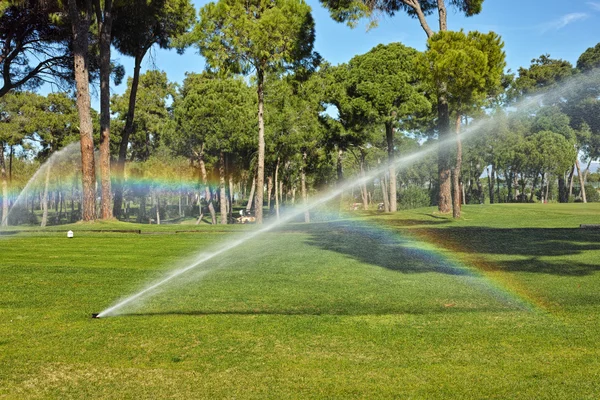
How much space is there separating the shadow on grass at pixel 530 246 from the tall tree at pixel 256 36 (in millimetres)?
15773

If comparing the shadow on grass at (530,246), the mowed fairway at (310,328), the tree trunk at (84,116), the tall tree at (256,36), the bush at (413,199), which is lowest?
the mowed fairway at (310,328)

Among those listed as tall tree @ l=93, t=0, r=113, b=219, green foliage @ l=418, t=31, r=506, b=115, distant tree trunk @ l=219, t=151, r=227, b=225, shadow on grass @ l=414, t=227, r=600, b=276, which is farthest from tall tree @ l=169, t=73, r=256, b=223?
shadow on grass @ l=414, t=227, r=600, b=276

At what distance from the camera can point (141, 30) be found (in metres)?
34.9

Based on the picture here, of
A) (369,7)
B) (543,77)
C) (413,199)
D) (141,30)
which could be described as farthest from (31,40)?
(543,77)

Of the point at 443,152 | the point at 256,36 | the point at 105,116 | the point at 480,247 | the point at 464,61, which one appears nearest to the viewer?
the point at 480,247

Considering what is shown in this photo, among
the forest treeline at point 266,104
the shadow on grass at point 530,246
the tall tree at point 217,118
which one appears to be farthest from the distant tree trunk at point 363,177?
the shadow on grass at point 530,246

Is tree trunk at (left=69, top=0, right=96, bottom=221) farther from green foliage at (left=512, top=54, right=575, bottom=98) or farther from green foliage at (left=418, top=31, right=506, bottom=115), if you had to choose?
green foliage at (left=512, top=54, right=575, bottom=98)

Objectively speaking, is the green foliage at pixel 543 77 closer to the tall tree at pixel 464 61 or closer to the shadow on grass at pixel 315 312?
the tall tree at pixel 464 61

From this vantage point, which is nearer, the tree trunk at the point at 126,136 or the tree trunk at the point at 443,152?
the tree trunk at the point at 443,152

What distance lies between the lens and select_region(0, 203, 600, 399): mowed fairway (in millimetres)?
4988

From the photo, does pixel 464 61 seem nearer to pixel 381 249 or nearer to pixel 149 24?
pixel 381 249

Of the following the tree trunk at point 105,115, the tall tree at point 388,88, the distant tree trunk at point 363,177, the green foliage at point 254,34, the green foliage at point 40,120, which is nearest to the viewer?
the tree trunk at point 105,115

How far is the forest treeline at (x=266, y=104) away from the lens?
26.5m

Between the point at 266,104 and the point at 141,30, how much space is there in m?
15.2
